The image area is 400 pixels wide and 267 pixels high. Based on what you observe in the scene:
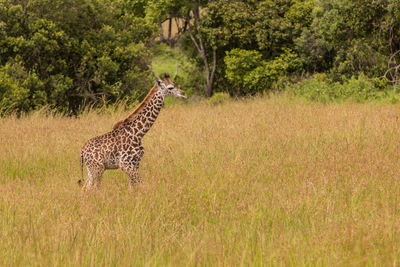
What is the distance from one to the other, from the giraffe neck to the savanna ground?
721 mm

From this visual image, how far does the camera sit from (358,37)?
72.1 ft

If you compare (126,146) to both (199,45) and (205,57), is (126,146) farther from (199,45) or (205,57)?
(199,45)

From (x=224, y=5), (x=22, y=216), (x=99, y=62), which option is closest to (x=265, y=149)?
(x=22, y=216)

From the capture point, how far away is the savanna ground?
4.05 m

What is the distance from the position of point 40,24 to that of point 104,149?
12.6 m

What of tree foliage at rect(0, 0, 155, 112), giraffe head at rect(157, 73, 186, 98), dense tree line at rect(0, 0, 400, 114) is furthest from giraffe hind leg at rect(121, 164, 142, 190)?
tree foliage at rect(0, 0, 155, 112)

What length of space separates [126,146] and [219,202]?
5.12 ft

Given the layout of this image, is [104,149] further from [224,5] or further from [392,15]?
[224,5]

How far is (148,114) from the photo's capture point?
6605 millimetres

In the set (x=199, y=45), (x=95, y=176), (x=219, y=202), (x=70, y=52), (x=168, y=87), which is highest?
(x=168, y=87)

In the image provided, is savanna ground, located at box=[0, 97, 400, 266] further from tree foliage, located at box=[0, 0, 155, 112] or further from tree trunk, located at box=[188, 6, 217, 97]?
tree trunk, located at box=[188, 6, 217, 97]

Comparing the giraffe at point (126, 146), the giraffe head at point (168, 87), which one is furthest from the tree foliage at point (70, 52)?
the giraffe head at point (168, 87)

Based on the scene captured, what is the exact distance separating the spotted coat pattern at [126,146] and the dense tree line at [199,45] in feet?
33.0

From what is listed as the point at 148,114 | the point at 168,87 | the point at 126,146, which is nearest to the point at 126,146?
the point at 126,146
